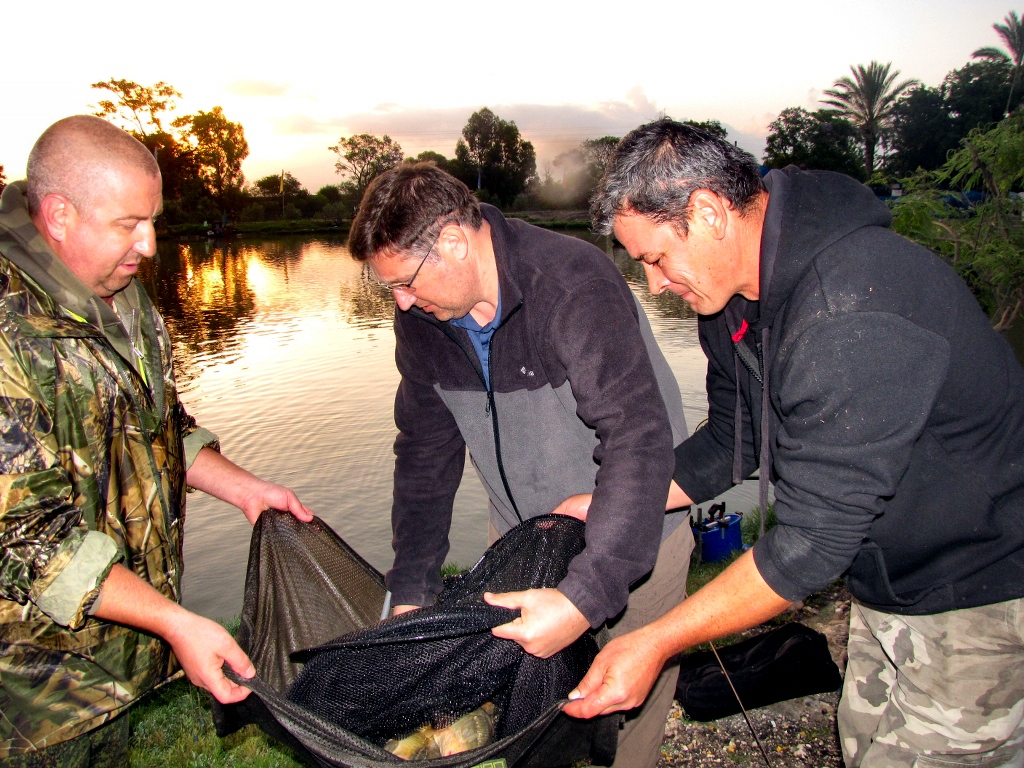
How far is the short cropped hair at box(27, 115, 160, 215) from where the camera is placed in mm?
2084

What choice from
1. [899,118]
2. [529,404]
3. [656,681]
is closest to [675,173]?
[529,404]

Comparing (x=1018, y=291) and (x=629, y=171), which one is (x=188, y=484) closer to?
(x=629, y=171)

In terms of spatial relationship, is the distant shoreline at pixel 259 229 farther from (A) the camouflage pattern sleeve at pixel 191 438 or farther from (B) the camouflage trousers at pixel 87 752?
(B) the camouflage trousers at pixel 87 752

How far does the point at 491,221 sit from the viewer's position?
2352 millimetres

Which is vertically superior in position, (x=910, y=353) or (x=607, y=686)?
(x=910, y=353)

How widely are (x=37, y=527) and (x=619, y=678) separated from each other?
4.88ft

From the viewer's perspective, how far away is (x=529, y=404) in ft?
7.93

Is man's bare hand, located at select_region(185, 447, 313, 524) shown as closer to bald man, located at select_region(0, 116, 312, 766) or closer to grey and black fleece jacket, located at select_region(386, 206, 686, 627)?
bald man, located at select_region(0, 116, 312, 766)

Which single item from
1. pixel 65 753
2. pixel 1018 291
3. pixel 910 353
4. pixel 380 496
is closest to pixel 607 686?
pixel 910 353

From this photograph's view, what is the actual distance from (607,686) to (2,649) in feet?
5.25

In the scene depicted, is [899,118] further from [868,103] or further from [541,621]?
[541,621]

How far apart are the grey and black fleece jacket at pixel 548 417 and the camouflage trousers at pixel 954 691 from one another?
29.9 inches

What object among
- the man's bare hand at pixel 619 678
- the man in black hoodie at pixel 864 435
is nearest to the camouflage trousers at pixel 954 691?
the man in black hoodie at pixel 864 435

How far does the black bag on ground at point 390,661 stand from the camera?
1.80 metres
